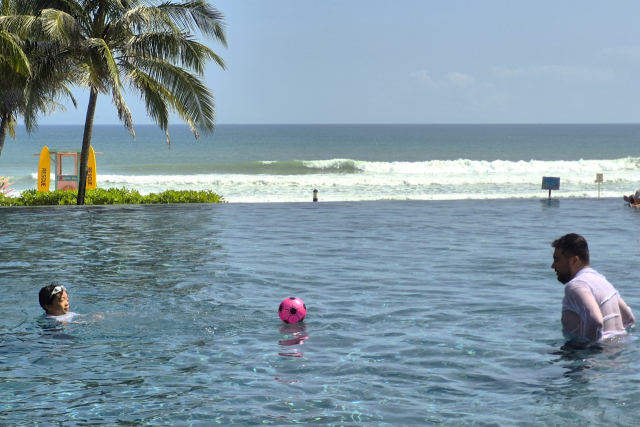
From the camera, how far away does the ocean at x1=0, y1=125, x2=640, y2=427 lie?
5.94m

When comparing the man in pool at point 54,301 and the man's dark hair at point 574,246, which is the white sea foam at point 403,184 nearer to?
the man in pool at point 54,301

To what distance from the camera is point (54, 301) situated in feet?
28.3

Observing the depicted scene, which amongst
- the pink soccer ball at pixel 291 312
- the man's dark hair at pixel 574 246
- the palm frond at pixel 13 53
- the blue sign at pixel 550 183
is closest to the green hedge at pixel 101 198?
the palm frond at pixel 13 53

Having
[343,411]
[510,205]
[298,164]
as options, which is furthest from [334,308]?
[298,164]

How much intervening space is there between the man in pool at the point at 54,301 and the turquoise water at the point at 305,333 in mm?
269

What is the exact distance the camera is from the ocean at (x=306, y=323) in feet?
19.5

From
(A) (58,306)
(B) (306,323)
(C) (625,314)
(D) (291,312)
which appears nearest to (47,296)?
(A) (58,306)

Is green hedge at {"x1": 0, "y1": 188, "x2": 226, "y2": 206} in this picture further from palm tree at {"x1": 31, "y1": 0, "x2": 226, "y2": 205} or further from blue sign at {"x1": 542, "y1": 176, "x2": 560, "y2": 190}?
blue sign at {"x1": 542, "y1": 176, "x2": 560, "y2": 190}

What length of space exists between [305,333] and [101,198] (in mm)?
16268

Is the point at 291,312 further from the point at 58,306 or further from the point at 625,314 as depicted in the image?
the point at 625,314

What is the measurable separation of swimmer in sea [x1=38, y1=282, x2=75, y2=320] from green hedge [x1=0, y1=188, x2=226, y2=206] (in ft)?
46.7

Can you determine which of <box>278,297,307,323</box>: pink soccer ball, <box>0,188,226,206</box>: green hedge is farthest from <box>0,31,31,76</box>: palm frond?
<box>278,297,307,323</box>: pink soccer ball

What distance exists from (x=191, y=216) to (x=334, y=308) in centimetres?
1105

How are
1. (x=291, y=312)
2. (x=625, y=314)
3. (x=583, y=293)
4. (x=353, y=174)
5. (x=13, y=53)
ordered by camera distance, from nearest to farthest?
(x=583, y=293)
(x=625, y=314)
(x=291, y=312)
(x=13, y=53)
(x=353, y=174)
